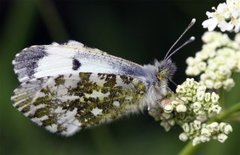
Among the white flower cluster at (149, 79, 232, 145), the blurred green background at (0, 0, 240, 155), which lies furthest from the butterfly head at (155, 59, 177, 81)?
the blurred green background at (0, 0, 240, 155)

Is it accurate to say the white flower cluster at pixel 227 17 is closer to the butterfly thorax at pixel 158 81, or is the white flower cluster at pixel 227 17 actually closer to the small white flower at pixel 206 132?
the butterfly thorax at pixel 158 81

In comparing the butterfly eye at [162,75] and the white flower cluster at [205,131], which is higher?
the butterfly eye at [162,75]

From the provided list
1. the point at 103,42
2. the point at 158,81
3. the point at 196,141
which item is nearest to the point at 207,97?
the point at 196,141

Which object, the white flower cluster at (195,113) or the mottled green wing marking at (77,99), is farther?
the mottled green wing marking at (77,99)

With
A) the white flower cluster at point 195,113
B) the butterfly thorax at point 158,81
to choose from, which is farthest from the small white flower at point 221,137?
the butterfly thorax at point 158,81

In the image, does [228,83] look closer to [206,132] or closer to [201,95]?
[201,95]

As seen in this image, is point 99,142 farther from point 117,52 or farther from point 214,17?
point 214,17
